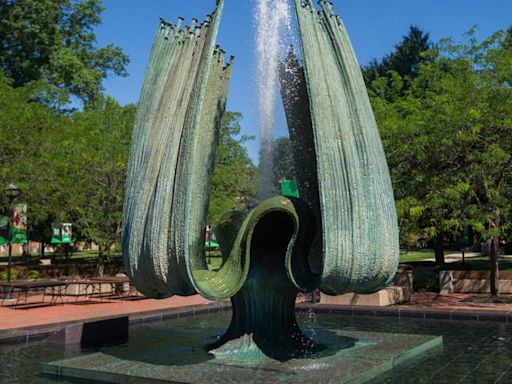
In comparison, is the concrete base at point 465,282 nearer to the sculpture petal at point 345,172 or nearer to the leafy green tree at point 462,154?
the leafy green tree at point 462,154

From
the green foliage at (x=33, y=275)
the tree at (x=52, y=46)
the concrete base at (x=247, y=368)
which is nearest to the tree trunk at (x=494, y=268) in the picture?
the concrete base at (x=247, y=368)

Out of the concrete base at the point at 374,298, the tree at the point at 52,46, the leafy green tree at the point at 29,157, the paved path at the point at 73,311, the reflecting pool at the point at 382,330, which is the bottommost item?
the reflecting pool at the point at 382,330

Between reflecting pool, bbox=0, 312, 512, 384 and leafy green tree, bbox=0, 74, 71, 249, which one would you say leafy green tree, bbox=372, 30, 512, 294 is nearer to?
reflecting pool, bbox=0, 312, 512, 384

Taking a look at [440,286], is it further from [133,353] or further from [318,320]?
[133,353]

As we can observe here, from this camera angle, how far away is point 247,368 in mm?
8094

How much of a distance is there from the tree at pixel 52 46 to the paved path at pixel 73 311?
20398 millimetres

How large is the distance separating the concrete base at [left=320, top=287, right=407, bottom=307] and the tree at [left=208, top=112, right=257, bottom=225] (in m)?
9.51

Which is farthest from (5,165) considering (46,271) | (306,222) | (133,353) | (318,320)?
(306,222)

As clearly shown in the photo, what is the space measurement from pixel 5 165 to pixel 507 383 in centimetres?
1948

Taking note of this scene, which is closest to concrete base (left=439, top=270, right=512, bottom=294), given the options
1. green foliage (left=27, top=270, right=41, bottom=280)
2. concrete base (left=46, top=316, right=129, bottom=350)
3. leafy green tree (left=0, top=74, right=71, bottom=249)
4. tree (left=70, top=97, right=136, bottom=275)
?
tree (left=70, top=97, right=136, bottom=275)

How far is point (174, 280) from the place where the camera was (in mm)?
7820

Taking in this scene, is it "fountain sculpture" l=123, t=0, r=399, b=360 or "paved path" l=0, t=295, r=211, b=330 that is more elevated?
"fountain sculpture" l=123, t=0, r=399, b=360

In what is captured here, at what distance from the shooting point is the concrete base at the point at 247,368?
755cm

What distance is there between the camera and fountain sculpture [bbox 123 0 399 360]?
25.8 ft
